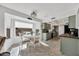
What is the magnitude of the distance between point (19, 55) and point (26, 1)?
0.79m

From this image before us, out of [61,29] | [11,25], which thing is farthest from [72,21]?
[11,25]

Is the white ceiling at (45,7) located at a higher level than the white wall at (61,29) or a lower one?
higher

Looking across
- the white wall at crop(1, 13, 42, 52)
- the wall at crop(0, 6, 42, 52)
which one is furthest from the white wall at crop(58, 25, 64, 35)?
the wall at crop(0, 6, 42, 52)

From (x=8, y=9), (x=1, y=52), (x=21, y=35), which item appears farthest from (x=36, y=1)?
(x=1, y=52)

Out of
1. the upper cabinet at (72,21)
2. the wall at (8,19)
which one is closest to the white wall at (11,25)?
the wall at (8,19)

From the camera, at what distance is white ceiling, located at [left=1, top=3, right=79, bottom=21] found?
185 cm

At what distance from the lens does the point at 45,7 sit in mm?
1866

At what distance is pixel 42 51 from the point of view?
6.26 feet

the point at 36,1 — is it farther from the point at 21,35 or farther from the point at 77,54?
the point at 77,54

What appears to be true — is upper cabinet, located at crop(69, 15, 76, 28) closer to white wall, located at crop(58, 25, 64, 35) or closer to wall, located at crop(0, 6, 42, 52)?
white wall, located at crop(58, 25, 64, 35)

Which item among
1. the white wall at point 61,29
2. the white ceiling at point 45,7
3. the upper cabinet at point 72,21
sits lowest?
the white wall at point 61,29

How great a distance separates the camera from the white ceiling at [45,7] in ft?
6.07

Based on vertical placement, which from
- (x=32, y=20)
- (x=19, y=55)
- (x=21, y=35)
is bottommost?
(x=19, y=55)

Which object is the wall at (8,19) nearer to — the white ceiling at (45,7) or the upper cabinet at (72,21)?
the white ceiling at (45,7)
